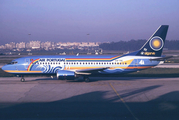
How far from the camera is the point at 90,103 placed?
1530 centimetres

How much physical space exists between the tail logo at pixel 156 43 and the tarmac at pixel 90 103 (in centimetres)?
694

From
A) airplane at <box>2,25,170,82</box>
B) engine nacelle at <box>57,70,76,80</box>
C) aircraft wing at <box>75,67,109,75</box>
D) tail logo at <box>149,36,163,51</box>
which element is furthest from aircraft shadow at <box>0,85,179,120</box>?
tail logo at <box>149,36,163,51</box>

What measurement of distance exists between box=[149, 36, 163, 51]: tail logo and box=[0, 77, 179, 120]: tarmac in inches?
273

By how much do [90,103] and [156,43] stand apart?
1559cm

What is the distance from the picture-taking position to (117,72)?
2581 cm

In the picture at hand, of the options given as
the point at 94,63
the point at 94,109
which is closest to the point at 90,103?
the point at 94,109

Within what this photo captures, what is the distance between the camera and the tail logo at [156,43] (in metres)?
26.0

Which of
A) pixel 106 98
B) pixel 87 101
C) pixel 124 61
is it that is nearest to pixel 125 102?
pixel 106 98

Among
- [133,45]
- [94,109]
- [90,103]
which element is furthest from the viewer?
[133,45]

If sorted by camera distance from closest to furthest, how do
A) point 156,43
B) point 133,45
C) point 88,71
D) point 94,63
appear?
point 88,71 → point 94,63 → point 156,43 → point 133,45

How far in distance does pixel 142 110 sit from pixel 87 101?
478 centimetres

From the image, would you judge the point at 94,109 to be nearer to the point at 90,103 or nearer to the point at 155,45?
the point at 90,103

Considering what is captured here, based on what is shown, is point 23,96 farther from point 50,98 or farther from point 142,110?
point 142,110

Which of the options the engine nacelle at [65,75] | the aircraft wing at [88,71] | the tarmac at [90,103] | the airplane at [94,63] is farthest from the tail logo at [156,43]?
the engine nacelle at [65,75]
